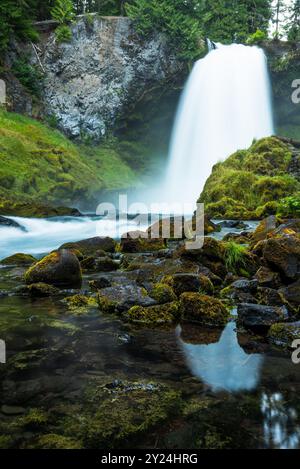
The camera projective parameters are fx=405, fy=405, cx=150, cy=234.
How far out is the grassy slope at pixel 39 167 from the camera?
19.9m

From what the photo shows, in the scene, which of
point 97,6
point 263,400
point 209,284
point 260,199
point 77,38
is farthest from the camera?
point 97,6

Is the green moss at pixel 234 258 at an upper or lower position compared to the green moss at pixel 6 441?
upper

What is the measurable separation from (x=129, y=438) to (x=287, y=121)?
3650 cm

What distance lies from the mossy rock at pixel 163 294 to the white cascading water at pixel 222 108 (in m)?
25.8

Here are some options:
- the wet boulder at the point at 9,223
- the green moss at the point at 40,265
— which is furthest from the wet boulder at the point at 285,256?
the wet boulder at the point at 9,223

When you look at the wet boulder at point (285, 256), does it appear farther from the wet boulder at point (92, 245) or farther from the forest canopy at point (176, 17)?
the forest canopy at point (176, 17)

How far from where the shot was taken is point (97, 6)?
37250 millimetres

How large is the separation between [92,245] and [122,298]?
504 cm

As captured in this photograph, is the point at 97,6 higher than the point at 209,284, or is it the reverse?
the point at 97,6

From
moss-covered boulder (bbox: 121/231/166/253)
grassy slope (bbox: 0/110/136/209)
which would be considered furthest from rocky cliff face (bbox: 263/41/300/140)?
moss-covered boulder (bbox: 121/231/166/253)

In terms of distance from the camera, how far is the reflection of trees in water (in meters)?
2.89

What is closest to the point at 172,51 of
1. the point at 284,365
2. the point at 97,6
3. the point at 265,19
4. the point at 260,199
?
the point at 97,6

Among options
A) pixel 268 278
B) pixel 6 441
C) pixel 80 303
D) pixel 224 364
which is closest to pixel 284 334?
pixel 224 364
